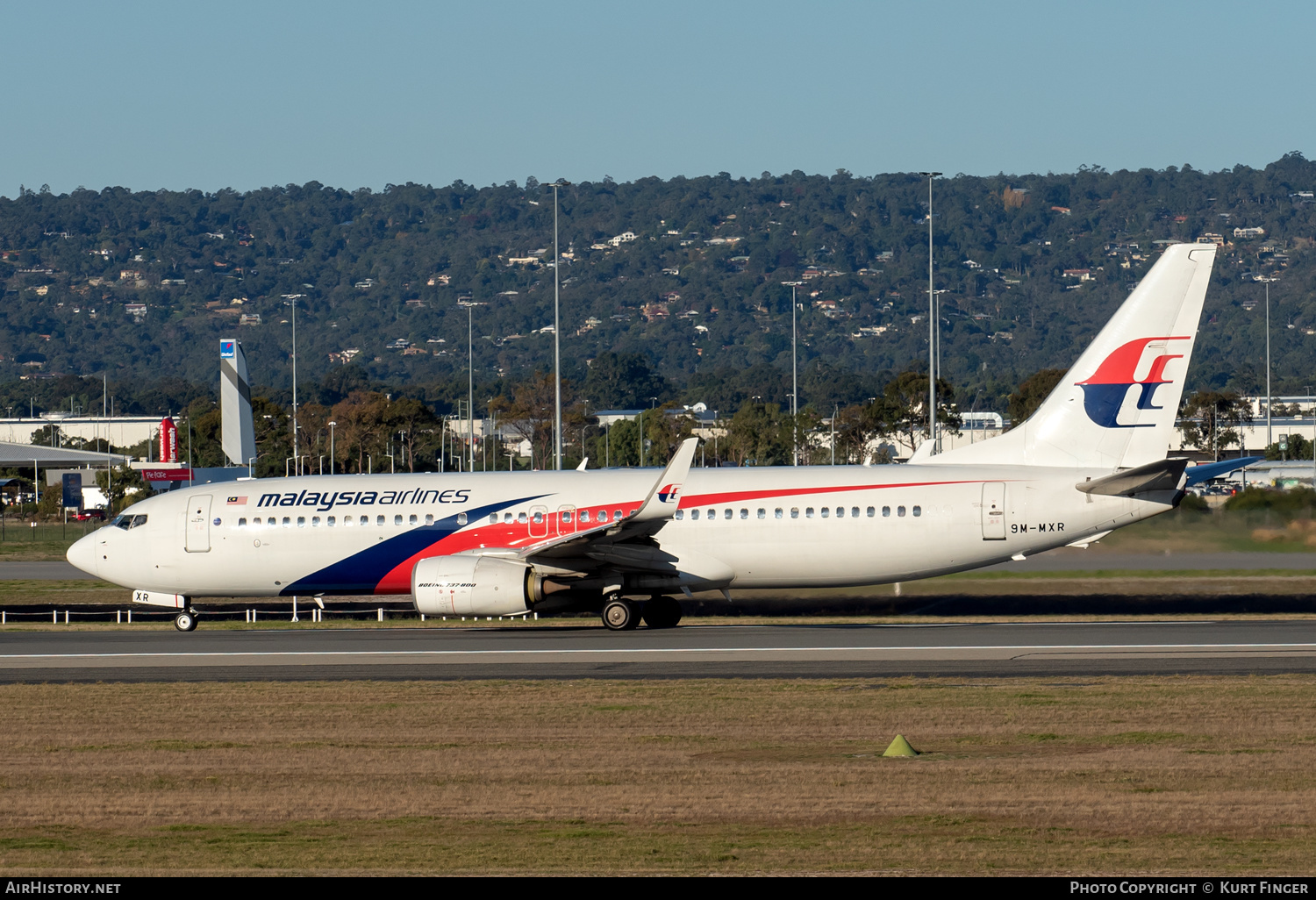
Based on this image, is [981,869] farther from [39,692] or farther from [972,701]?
[39,692]

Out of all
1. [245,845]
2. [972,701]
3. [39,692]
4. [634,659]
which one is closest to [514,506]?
[634,659]

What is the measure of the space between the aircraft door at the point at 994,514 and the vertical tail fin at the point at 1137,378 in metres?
1.29

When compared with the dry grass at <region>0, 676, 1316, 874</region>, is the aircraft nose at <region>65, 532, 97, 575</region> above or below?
above

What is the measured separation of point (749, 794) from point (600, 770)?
6.37ft

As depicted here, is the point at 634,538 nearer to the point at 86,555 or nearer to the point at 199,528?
the point at 199,528

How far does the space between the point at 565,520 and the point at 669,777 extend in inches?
646

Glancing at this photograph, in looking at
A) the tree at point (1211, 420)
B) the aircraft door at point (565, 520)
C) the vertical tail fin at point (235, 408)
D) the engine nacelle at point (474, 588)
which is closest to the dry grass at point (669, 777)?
the engine nacelle at point (474, 588)

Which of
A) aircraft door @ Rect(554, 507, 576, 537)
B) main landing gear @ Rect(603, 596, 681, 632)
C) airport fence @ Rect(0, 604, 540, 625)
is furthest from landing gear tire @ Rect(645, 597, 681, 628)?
airport fence @ Rect(0, 604, 540, 625)

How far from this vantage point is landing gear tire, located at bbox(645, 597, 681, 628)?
30266 millimetres

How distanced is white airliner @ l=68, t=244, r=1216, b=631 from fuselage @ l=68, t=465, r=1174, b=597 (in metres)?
0.04

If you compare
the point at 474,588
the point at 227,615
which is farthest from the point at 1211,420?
the point at 474,588

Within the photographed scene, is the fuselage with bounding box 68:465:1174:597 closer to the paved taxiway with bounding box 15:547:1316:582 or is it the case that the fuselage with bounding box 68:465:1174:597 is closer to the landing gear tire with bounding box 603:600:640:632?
the landing gear tire with bounding box 603:600:640:632

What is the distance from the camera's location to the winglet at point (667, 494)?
2764 centimetres

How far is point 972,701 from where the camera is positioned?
60.2 feet
